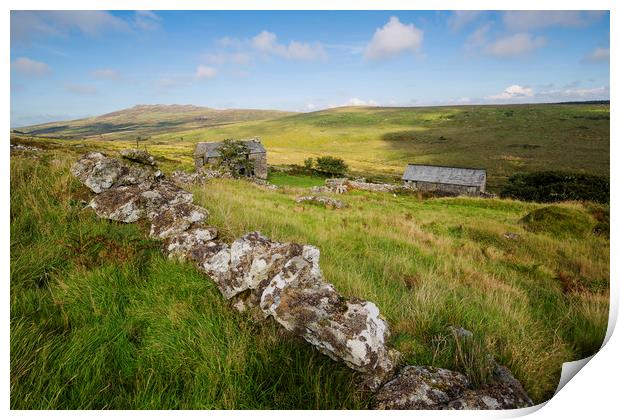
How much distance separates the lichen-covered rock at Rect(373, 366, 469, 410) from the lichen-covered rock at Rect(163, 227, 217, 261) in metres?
2.39

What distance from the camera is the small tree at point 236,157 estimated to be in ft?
145

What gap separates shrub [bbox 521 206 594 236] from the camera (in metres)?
5.50

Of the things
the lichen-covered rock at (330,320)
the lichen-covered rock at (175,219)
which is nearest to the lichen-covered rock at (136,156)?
the lichen-covered rock at (175,219)

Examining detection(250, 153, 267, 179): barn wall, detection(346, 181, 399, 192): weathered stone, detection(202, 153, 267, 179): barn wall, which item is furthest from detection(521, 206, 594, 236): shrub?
detection(250, 153, 267, 179): barn wall

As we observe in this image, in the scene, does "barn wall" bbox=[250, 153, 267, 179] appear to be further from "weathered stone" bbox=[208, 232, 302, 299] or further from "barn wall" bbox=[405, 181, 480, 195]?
"weathered stone" bbox=[208, 232, 302, 299]

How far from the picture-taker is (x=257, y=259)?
2.76m

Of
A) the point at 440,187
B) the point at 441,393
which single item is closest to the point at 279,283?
the point at 441,393

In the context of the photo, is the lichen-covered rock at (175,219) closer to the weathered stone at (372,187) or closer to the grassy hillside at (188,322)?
the grassy hillside at (188,322)

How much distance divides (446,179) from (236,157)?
31.8 metres

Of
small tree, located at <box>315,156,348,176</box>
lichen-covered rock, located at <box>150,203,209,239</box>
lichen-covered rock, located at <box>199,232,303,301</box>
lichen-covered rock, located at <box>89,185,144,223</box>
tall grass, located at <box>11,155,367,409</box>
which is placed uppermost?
lichen-covered rock, located at <box>89,185,144,223</box>

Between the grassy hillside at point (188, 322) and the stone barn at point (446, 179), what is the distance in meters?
41.1

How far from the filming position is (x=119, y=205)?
417cm

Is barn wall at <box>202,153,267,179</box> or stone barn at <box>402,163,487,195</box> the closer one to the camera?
stone barn at <box>402,163,487,195</box>

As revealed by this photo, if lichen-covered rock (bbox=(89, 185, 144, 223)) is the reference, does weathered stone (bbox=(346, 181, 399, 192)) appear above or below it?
below
